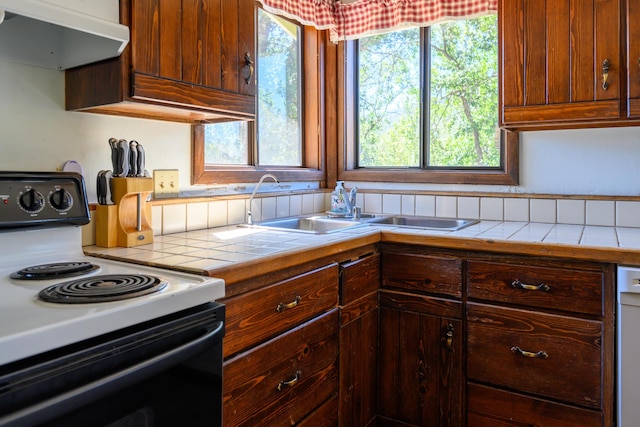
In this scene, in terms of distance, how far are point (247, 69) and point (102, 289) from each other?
993mm

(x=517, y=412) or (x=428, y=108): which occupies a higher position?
(x=428, y=108)

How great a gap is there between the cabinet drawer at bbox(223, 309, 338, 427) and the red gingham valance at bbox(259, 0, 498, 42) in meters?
1.57

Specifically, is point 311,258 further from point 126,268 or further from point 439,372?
point 439,372

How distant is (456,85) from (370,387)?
1.57m

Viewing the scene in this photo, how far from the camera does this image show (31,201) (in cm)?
121

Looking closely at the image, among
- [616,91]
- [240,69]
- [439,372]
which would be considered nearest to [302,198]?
[240,69]

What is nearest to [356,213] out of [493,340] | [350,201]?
[350,201]

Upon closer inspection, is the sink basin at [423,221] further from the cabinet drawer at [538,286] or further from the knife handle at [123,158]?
the knife handle at [123,158]

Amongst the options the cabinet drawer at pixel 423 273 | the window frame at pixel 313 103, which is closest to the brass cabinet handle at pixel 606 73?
the cabinet drawer at pixel 423 273

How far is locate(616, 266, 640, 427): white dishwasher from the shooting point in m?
1.41

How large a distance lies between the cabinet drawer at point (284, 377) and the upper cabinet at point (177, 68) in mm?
776

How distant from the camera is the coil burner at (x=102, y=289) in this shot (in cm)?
88

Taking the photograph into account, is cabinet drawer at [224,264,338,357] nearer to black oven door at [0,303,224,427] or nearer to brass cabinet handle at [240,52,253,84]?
black oven door at [0,303,224,427]

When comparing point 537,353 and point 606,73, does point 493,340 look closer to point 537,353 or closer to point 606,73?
point 537,353
